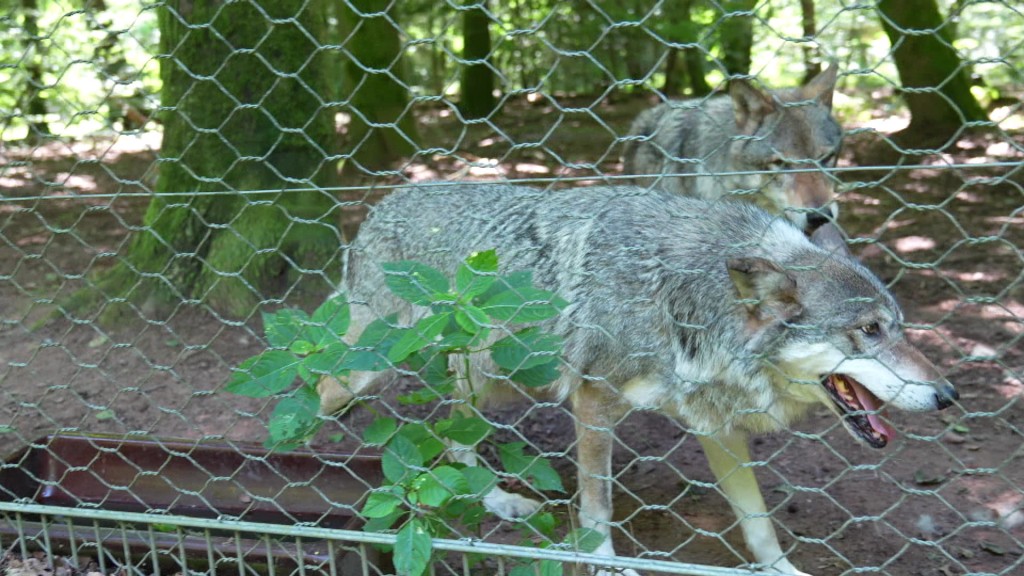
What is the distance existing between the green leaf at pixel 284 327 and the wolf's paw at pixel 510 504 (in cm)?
162

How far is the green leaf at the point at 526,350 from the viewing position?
9.26 ft

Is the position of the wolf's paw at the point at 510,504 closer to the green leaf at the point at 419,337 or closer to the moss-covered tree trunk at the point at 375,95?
the green leaf at the point at 419,337

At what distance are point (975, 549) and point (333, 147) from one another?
4.28 m

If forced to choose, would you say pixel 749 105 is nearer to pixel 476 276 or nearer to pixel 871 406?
pixel 871 406

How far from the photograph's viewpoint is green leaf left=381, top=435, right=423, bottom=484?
9.42 feet

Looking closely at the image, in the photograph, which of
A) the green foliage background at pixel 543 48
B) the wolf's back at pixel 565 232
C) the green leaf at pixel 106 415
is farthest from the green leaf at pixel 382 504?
the green foliage background at pixel 543 48

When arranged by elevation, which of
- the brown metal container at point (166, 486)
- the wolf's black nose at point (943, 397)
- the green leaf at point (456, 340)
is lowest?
the brown metal container at point (166, 486)

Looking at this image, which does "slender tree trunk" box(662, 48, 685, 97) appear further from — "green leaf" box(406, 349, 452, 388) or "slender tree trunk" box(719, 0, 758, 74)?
"green leaf" box(406, 349, 452, 388)

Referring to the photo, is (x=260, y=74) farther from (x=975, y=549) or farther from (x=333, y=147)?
(x=975, y=549)

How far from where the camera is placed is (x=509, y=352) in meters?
2.84

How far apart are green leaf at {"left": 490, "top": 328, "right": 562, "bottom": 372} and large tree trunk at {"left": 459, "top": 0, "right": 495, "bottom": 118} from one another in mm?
8189

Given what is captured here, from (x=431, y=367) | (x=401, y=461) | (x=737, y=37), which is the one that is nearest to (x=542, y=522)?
(x=401, y=461)

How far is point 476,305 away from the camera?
9.22 feet

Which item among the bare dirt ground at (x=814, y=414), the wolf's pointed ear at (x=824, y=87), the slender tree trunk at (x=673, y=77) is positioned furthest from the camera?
the slender tree trunk at (x=673, y=77)
